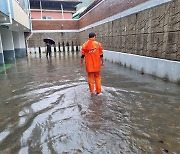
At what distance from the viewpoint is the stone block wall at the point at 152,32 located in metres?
7.34

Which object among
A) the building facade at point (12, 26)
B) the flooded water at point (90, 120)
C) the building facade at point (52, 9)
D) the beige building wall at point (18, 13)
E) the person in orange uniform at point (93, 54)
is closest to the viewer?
the flooded water at point (90, 120)

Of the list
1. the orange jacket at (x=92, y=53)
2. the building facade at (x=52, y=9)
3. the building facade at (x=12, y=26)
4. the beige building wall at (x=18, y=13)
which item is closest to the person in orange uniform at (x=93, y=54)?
the orange jacket at (x=92, y=53)

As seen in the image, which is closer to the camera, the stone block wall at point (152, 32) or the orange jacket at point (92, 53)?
the orange jacket at point (92, 53)

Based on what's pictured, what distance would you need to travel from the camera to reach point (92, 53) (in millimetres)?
5852

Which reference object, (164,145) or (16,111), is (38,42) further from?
(164,145)

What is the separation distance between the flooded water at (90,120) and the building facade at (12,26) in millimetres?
5613

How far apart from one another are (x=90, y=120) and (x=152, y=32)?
241 inches

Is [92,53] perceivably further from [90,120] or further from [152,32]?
[152,32]

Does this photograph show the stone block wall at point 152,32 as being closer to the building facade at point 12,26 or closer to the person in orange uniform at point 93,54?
the person in orange uniform at point 93,54

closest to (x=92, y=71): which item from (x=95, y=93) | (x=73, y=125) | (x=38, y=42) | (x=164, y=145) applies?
(x=95, y=93)

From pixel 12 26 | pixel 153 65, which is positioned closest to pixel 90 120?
pixel 153 65

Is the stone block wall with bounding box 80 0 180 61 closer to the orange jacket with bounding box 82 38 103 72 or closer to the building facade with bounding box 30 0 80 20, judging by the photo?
the orange jacket with bounding box 82 38 103 72

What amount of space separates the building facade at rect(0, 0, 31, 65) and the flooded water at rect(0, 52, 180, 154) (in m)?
5.61

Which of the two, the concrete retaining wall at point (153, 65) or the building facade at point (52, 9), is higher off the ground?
the building facade at point (52, 9)
